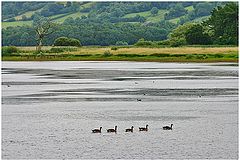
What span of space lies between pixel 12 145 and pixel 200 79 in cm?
3770

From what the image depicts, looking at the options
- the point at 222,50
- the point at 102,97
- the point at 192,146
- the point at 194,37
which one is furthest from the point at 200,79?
the point at 194,37

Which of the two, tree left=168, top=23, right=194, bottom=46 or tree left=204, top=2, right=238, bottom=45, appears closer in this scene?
tree left=168, top=23, right=194, bottom=46

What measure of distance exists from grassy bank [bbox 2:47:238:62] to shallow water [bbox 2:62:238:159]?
146ft

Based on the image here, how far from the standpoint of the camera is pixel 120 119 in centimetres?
3484

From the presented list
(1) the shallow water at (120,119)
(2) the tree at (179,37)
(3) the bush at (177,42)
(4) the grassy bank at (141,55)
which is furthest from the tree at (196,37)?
(1) the shallow water at (120,119)

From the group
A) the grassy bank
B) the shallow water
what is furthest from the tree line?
the shallow water

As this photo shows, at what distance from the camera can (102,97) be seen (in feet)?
151

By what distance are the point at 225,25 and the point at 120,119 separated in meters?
107

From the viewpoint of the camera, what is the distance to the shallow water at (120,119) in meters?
26.2

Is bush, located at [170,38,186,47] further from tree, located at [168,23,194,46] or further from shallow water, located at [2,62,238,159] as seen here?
shallow water, located at [2,62,238,159]

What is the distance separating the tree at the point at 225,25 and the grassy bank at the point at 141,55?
17.5 metres

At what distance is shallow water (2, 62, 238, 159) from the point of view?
2616 cm

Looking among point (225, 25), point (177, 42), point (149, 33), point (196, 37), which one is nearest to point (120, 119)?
point (196, 37)

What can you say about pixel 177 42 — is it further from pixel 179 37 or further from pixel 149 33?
pixel 149 33
